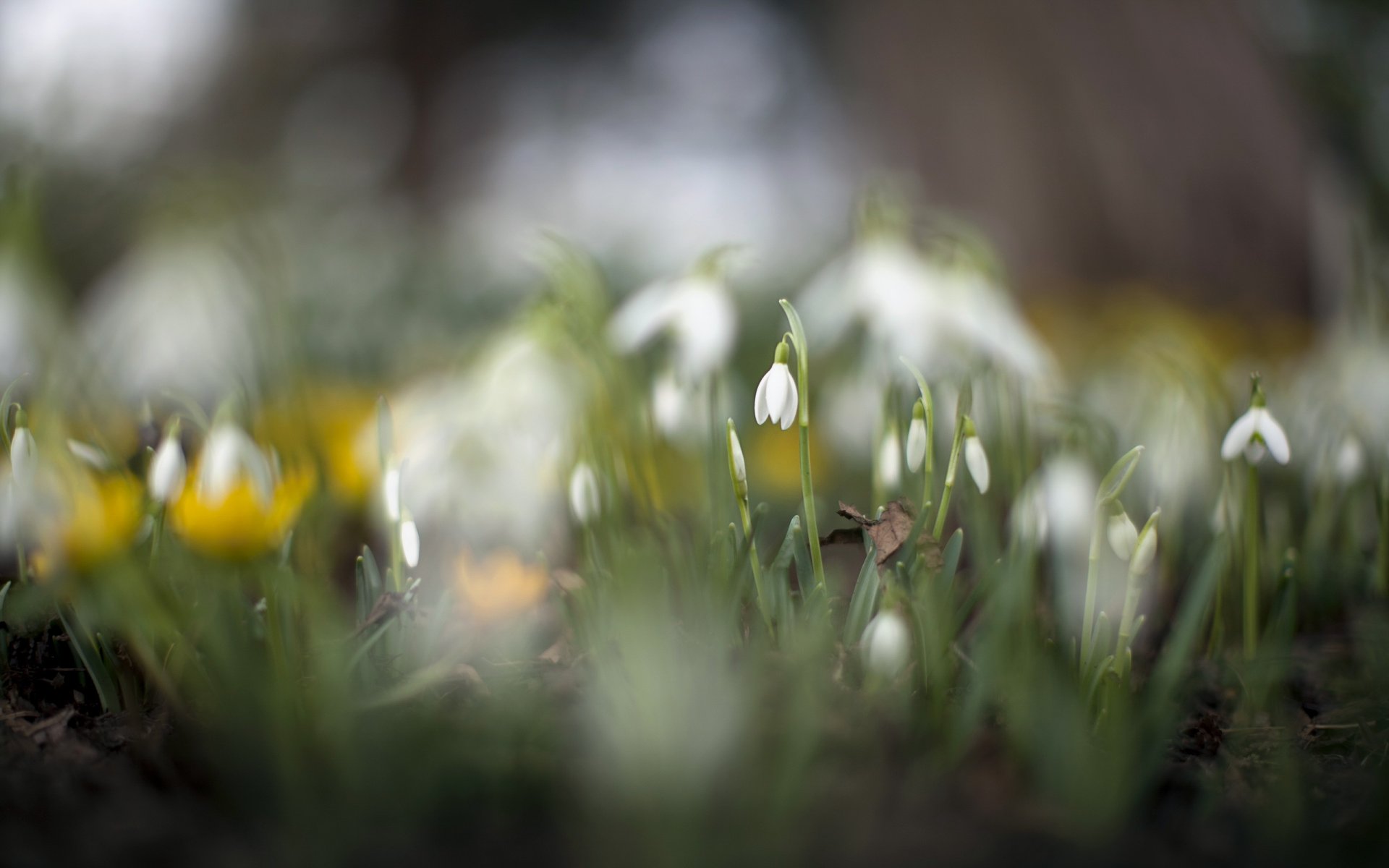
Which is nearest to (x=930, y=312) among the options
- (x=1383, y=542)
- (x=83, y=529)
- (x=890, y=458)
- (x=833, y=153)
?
(x=890, y=458)

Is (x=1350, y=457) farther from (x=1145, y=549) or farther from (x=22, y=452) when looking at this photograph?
(x=22, y=452)

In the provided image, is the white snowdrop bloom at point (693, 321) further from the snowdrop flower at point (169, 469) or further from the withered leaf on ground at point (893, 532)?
the snowdrop flower at point (169, 469)

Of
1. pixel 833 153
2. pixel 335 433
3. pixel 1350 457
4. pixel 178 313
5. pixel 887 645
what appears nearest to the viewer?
pixel 887 645

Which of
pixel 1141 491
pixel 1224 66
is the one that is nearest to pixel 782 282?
pixel 1224 66

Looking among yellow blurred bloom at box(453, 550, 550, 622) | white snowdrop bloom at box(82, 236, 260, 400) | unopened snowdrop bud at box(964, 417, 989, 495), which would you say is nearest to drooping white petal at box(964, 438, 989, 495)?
unopened snowdrop bud at box(964, 417, 989, 495)

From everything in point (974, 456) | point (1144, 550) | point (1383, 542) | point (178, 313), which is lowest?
point (1383, 542)

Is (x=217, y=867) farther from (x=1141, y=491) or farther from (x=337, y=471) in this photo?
(x=1141, y=491)
